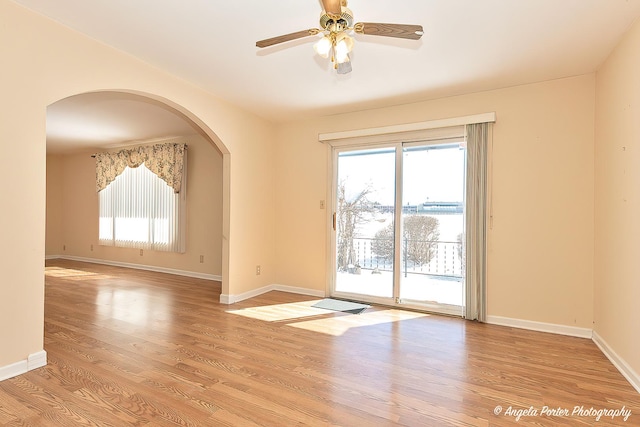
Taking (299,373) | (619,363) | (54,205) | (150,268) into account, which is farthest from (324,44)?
(54,205)

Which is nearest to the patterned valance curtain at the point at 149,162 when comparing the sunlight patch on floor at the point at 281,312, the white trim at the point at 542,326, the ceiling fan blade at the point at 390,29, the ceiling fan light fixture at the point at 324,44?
the sunlight patch on floor at the point at 281,312

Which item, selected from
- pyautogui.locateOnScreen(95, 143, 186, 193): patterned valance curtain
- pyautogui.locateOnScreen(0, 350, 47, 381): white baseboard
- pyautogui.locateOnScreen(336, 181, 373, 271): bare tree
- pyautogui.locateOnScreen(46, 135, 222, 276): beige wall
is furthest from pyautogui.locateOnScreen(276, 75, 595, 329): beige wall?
pyautogui.locateOnScreen(95, 143, 186, 193): patterned valance curtain

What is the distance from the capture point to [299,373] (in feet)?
7.30

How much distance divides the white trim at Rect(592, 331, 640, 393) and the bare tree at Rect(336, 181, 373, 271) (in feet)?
8.41

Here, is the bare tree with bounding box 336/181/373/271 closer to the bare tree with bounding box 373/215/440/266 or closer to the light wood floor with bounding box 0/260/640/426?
the bare tree with bounding box 373/215/440/266

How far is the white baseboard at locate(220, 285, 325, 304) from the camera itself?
3965 millimetres

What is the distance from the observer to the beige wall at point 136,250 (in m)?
5.47

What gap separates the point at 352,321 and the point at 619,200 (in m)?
2.56

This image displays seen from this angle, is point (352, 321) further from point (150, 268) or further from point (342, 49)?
point (150, 268)

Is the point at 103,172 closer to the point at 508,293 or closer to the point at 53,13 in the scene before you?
the point at 53,13

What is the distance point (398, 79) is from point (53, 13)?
9.42 ft

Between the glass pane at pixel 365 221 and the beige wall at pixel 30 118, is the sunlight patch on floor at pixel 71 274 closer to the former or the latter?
the beige wall at pixel 30 118

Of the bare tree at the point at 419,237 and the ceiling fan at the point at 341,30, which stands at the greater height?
the ceiling fan at the point at 341,30

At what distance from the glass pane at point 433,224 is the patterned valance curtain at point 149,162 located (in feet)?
13.4
